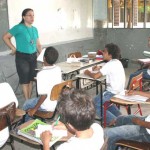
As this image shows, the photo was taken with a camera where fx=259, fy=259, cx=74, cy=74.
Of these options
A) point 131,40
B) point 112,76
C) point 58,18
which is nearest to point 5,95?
point 112,76

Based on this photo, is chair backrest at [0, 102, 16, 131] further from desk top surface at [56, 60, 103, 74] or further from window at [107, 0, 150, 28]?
window at [107, 0, 150, 28]

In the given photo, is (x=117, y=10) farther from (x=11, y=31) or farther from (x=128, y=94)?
(x=128, y=94)

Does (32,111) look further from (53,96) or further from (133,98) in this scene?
(133,98)

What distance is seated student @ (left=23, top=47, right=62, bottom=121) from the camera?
2590mm

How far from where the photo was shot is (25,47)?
3930mm

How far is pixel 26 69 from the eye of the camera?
4.00m

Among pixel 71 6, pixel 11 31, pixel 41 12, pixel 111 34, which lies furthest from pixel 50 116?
pixel 111 34

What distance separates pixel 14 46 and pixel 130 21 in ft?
13.6

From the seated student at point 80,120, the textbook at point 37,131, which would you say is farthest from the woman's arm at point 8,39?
the seated student at point 80,120

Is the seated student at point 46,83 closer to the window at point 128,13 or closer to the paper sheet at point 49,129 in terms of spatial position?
the paper sheet at point 49,129

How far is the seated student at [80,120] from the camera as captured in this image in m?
1.31

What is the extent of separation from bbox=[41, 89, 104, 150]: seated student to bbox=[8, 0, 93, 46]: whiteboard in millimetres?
3048

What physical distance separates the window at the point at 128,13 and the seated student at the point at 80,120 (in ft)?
20.3

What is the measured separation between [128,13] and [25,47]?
13.7ft
